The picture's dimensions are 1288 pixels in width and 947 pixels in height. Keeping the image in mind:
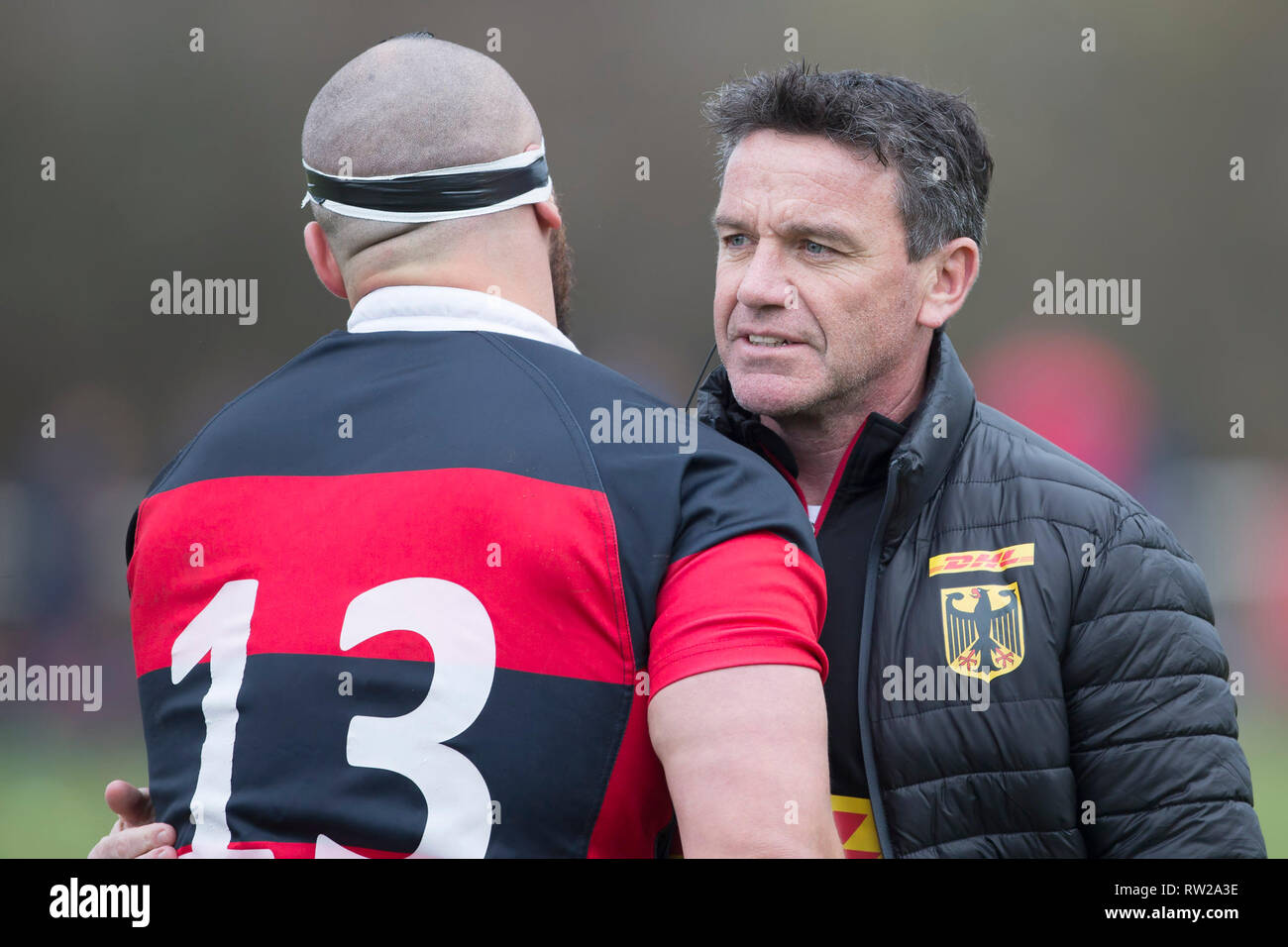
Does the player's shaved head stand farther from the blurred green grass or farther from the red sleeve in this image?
the blurred green grass

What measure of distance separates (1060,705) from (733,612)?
0.79m

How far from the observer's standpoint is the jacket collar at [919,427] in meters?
2.08

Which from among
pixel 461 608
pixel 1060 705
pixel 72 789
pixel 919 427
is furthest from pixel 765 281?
pixel 72 789

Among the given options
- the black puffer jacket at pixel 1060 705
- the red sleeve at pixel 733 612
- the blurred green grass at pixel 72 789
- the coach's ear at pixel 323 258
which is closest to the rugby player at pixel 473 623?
the red sleeve at pixel 733 612

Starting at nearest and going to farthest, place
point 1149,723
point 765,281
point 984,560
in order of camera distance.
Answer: point 1149,723 < point 984,560 < point 765,281

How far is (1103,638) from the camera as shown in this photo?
1968mm

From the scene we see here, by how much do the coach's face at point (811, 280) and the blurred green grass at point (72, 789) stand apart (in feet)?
16.8

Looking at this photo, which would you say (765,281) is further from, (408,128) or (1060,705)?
(1060,705)

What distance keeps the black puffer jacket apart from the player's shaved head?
0.85m

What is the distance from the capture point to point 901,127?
87.7 inches

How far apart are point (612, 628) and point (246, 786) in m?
0.46

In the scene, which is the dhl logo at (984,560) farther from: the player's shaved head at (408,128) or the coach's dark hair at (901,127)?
the player's shaved head at (408,128)

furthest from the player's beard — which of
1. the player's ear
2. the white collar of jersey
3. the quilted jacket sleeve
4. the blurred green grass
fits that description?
the blurred green grass

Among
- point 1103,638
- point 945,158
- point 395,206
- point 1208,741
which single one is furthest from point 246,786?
point 945,158
